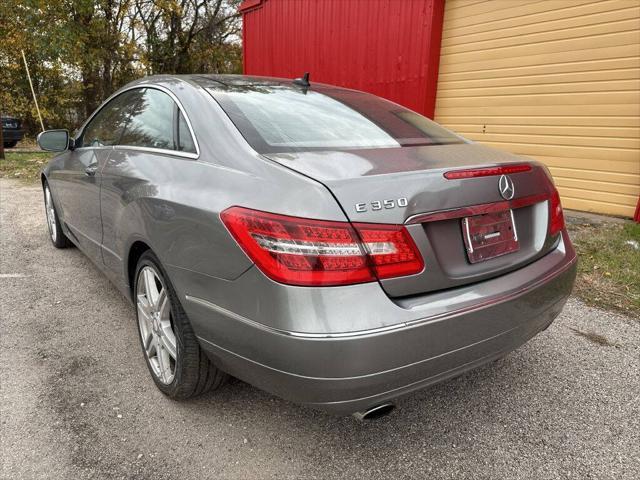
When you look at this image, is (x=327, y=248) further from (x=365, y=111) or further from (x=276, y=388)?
(x=365, y=111)

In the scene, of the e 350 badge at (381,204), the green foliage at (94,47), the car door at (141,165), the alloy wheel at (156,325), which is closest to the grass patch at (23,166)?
the green foliage at (94,47)

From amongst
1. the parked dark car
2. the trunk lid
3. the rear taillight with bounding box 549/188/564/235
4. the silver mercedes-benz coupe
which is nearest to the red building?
the rear taillight with bounding box 549/188/564/235

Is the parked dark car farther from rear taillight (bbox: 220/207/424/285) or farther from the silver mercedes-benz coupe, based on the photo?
rear taillight (bbox: 220/207/424/285)

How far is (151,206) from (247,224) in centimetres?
76

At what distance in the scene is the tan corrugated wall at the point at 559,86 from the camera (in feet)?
17.9

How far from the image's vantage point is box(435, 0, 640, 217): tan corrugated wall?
5453mm

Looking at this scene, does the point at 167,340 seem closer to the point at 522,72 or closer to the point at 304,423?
the point at 304,423

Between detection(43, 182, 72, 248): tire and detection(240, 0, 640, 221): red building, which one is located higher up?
detection(240, 0, 640, 221): red building

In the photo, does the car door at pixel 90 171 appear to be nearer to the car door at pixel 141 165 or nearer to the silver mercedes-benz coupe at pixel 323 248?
the car door at pixel 141 165

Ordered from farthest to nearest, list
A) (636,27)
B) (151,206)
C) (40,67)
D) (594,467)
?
(40,67), (636,27), (151,206), (594,467)

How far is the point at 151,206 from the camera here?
2148mm

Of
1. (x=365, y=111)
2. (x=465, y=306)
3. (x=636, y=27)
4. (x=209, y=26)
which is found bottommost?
(x=465, y=306)

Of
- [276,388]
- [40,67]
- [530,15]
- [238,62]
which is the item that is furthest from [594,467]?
[238,62]

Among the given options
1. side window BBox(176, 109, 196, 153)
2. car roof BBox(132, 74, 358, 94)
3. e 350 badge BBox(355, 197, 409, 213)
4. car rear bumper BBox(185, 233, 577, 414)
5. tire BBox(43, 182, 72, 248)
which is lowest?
tire BBox(43, 182, 72, 248)
